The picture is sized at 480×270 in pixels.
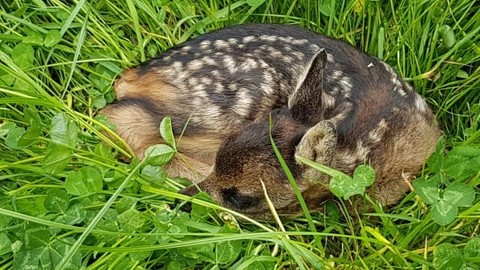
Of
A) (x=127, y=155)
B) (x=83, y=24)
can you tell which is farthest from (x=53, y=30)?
(x=127, y=155)

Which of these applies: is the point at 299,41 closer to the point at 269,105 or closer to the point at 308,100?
the point at 269,105

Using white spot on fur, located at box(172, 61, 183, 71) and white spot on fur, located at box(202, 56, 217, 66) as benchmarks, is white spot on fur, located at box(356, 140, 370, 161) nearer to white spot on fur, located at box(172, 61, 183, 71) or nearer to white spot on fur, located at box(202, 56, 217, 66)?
white spot on fur, located at box(202, 56, 217, 66)

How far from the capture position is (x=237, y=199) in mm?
3721

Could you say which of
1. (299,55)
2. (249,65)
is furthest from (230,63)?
(299,55)

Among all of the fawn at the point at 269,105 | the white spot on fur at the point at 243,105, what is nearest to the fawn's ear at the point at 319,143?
the fawn at the point at 269,105

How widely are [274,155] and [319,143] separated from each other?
8.3 inches

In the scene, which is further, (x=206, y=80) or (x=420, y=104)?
→ (x=420, y=104)

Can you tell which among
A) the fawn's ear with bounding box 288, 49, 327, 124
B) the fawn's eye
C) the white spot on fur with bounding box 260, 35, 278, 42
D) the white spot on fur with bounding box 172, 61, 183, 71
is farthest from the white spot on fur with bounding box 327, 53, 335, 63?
the fawn's eye

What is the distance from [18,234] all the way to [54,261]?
0.20m

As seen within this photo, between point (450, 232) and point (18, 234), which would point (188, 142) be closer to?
point (18, 234)

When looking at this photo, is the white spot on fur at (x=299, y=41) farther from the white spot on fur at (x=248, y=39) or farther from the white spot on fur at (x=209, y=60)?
the white spot on fur at (x=209, y=60)

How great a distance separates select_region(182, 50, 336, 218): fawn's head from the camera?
11.5 feet

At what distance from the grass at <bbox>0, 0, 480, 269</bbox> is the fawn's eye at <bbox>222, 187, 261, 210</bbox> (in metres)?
0.06

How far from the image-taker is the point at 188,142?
4.09 m
